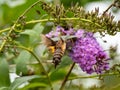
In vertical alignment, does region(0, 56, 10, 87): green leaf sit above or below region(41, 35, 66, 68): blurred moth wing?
below

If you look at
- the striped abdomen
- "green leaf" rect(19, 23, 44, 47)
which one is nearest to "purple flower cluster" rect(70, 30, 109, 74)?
the striped abdomen

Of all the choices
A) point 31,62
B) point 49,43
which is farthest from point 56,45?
point 31,62

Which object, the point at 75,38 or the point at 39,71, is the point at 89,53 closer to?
the point at 75,38

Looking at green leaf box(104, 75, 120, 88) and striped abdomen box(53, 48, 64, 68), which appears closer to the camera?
striped abdomen box(53, 48, 64, 68)

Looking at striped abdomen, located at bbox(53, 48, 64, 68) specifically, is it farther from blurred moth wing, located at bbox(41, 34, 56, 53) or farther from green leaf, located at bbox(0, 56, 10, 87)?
green leaf, located at bbox(0, 56, 10, 87)

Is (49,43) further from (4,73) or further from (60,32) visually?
(4,73)

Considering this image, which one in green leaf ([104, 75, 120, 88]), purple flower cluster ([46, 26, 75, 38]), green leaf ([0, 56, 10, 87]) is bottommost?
green leaf ([104, 75, 120, 88])

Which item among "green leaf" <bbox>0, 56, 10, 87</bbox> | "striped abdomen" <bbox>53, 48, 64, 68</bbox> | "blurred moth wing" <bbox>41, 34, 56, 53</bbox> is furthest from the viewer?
"green leaf" <bbox>0, 56, 10, 87</bbox>

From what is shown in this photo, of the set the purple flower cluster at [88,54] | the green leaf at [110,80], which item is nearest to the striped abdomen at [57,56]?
the purple flower cluster at [88,54]
